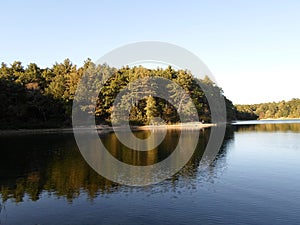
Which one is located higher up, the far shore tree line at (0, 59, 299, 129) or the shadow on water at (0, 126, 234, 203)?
the far shore tree line at (0, 59, 299, 129)

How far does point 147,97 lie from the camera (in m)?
98.1

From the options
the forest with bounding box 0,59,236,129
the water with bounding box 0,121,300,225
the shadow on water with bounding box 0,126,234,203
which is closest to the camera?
the water with bounding box 0,121,300,225

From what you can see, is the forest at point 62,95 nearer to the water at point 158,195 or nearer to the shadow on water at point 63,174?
the shadow on water at point 63,174

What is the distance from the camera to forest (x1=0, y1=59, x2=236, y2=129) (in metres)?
82.0

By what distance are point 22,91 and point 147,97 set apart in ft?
121

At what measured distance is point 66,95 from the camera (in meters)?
87.8

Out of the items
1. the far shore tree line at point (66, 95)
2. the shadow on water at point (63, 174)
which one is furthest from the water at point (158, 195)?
the far shore tree line at point (66, 95)

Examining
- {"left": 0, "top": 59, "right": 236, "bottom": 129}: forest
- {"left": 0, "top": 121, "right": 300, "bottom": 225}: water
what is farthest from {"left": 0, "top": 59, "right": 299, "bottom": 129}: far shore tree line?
{"left": 0, "top": 121, "right": 300, "bottom": 225}: water

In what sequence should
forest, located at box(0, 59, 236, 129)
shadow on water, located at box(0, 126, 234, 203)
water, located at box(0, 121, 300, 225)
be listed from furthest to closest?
forest, located at box(0, 59, 236, 129) < shadow on water, located at box(0, 126, 234, 203) < water, located at box(0, 121, 300, 225)

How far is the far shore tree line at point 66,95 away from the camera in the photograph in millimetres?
82262

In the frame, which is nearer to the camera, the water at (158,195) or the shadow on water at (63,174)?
the water at (158,195)

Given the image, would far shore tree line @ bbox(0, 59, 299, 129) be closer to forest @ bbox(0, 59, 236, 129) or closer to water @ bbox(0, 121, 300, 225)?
forest @ bbox(0, 59, 236, 129)

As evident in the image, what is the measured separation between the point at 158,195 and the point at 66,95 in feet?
233

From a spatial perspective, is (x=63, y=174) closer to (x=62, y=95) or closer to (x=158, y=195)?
(x=158, y=195)
